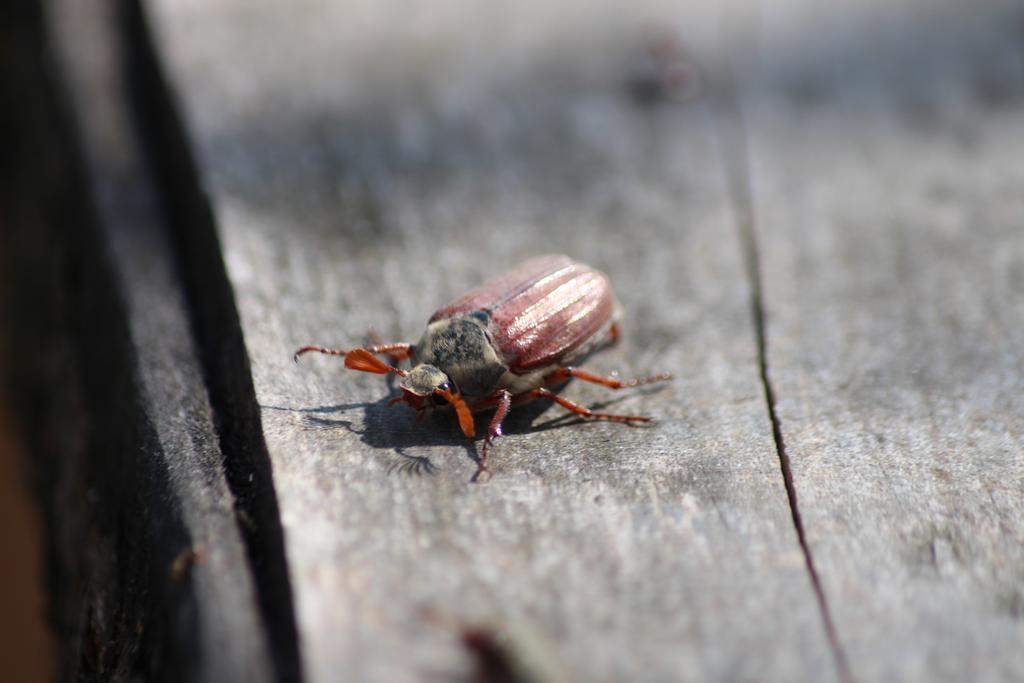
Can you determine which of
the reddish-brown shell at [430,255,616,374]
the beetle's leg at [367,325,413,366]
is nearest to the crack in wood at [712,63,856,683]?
the reddish-brown shell at [430,255,616,374]

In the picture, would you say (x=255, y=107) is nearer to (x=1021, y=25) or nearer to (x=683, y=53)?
(x=683, y=53)

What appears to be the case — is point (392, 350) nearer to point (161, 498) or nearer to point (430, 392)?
point (430, 392)

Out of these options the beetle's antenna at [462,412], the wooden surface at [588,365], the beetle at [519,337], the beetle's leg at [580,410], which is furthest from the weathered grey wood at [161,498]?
the beetle's leg at [580,410]

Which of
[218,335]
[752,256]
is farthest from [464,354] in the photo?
[752,256]

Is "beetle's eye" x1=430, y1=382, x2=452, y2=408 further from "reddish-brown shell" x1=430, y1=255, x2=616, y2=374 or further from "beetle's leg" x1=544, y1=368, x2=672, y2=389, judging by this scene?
"beetle's leg" x1=544, y1=368, x2=672, y2=389

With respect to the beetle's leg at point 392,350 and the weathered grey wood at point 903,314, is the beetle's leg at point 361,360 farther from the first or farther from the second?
the weathered grey wood at point 903,314

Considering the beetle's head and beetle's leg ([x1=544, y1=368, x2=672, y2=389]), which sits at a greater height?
the beetle's head

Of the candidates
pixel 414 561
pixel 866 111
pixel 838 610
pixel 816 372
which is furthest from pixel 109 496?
pixel 866 111
